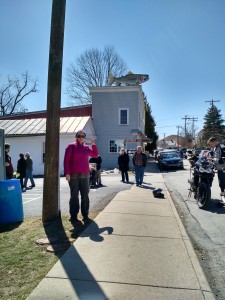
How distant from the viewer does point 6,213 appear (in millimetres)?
6480

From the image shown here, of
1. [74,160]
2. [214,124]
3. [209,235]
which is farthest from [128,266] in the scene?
[214,124]

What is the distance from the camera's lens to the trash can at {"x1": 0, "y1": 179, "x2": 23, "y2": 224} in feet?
21.2

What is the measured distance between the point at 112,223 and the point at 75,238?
3.37 ft

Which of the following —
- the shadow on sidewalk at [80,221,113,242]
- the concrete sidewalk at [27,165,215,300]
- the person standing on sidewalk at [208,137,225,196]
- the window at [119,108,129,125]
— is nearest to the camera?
the concrete sidewalk at [27,165,215,300]

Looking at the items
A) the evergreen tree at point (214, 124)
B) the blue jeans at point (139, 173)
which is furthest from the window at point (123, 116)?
the evergreen tree at point (214, 124)

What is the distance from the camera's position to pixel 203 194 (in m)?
8.40

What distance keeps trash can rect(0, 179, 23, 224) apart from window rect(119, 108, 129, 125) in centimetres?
2340

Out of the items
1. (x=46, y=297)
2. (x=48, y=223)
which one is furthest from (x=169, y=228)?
(x=46, y=297)

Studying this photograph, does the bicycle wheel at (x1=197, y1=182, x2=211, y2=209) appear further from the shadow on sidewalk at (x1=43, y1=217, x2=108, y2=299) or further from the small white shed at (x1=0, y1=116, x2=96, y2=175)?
the small white shed at (x1=0, y1=116, x2=96, y2=175)

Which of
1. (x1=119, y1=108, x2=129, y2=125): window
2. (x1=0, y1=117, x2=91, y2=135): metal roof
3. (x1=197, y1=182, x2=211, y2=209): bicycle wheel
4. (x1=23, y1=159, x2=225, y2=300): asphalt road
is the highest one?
(x1=119, y1=108, x2=129, y2=125): window

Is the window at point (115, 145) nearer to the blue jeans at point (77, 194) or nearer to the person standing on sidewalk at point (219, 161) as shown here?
the person standing on sidewalk at point (219, 161)

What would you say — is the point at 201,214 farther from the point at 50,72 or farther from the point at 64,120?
the point at 64,120

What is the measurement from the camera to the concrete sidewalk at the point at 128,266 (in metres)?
3.26

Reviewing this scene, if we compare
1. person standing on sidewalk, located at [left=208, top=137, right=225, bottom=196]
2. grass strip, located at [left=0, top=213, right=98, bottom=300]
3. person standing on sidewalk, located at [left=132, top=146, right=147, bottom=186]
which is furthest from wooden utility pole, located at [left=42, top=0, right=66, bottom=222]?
person standing on sidewalk, located at [left=132, top=146, right=147, bottom=186]
